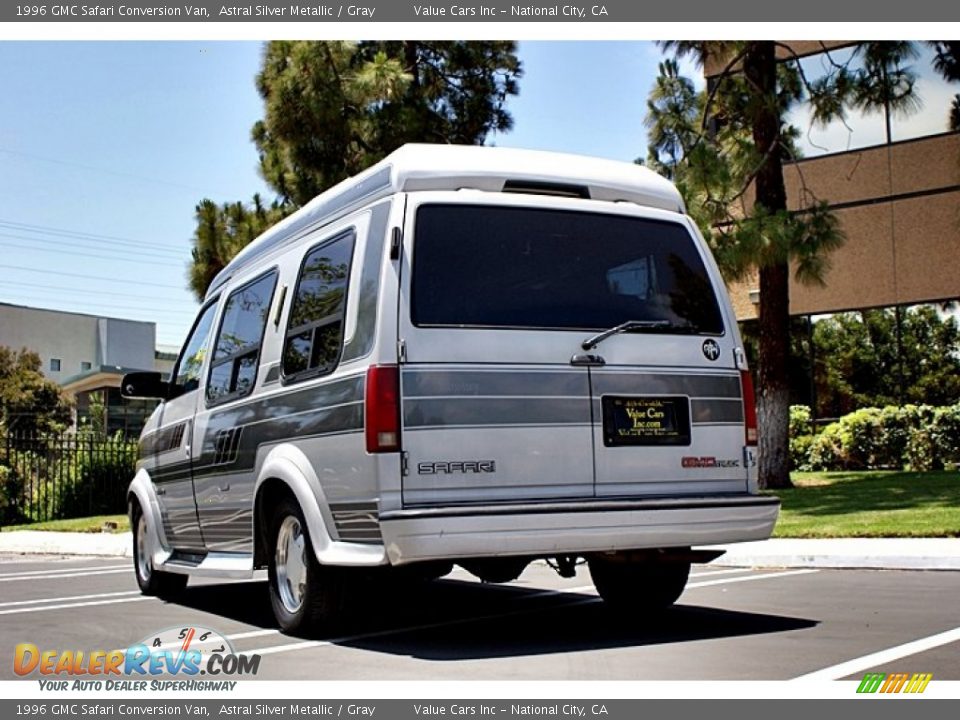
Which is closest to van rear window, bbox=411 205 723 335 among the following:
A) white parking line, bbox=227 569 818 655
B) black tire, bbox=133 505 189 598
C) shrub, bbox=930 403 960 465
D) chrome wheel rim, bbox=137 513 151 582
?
white parking line, bbox=227 569 818 655

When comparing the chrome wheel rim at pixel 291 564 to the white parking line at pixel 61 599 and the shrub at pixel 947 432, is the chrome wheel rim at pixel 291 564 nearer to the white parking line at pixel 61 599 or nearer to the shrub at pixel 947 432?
the white parking line at pixel 61 599

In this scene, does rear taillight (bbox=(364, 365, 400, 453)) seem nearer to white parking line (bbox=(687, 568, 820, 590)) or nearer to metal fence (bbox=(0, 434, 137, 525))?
white parking line (bbox=(687, 568, 820, 590))

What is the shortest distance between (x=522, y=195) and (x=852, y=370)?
60.0 feet

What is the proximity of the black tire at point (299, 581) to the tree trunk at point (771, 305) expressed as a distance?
12.4 m

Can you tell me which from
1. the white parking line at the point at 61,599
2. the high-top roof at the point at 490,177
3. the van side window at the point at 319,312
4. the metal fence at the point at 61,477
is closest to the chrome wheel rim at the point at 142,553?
the white parking line at the point at 61,599

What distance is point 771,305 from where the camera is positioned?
18.4 m

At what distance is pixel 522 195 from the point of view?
6906 mm

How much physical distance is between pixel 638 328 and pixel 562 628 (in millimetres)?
1842

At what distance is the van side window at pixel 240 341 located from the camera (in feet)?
26.0

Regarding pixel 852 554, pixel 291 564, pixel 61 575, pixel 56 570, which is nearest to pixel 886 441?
pixel 852 554

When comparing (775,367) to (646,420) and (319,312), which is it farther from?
(319,312)

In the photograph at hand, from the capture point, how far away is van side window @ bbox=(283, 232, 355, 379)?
6844 mm

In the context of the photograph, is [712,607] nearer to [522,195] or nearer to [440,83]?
[522,195]

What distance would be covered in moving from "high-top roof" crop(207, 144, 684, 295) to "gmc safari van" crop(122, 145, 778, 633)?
0.04ft
